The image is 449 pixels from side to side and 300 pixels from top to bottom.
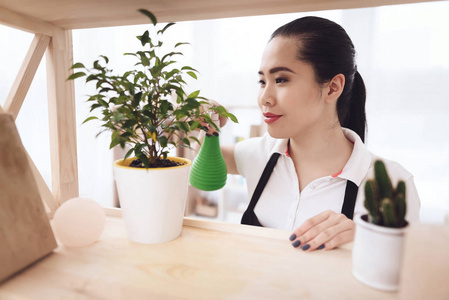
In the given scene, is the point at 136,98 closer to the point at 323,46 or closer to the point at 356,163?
the point at 323,46

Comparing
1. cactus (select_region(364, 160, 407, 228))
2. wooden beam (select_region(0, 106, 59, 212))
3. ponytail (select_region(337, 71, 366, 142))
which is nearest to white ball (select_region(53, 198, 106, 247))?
wooden beam (select_region(0, 106, 59, 212))

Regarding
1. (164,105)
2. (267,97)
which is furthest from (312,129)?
(164,105)

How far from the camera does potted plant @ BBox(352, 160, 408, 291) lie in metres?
0.37

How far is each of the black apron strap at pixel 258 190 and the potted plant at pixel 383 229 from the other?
2.80ft

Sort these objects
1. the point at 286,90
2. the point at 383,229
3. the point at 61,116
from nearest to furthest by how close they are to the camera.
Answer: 1. the point at 383,229
2. the point at 61,116
3. the point at 286,90

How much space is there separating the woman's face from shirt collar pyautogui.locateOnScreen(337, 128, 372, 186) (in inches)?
9.6

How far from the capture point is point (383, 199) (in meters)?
0.38

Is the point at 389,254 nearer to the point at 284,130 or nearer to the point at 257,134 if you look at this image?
the point at 284,130

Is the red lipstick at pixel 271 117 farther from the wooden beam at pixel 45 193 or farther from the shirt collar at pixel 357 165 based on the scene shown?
the wooden beam at pixel 45 193

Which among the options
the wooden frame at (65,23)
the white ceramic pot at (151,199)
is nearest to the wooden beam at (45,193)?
the wooden frame at (65,23)

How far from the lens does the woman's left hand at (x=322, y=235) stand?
55 cm

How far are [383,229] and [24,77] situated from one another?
0.75 m

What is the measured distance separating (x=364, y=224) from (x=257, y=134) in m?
2.24

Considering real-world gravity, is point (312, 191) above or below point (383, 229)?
below
